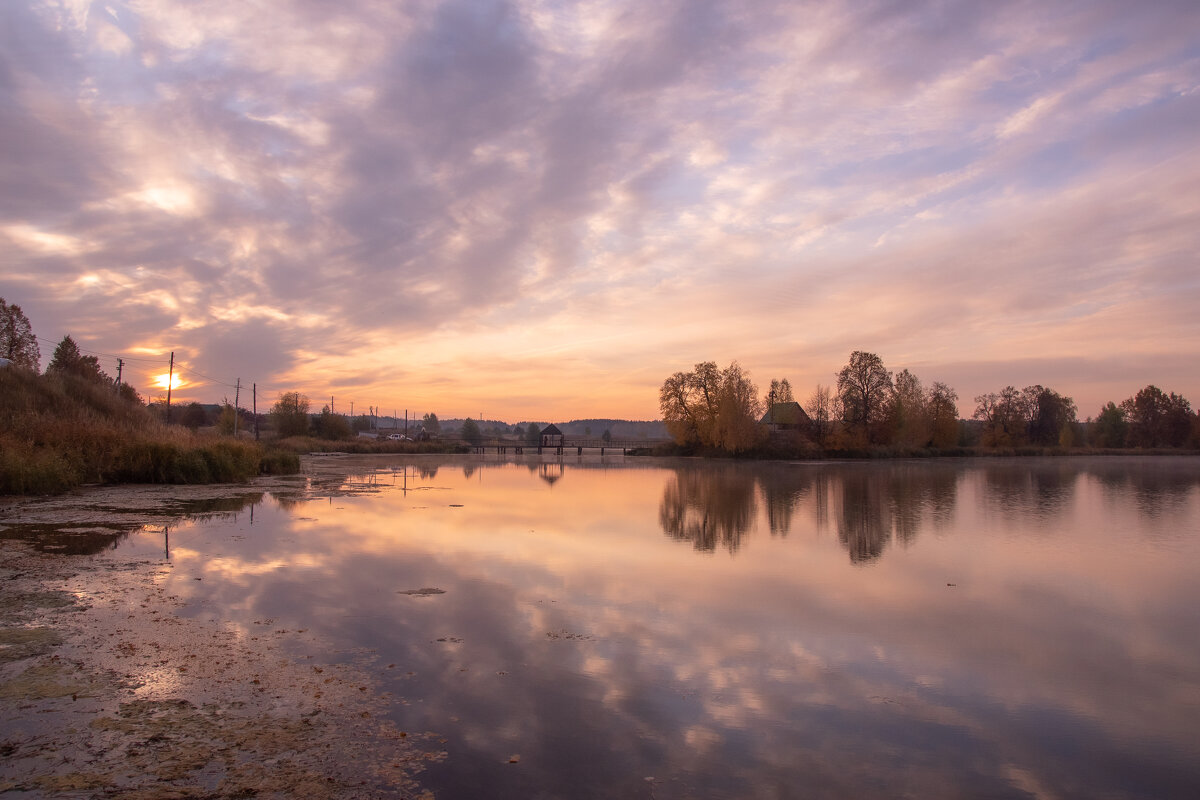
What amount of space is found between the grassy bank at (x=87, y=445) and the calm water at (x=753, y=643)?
5.59m

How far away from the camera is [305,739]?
13.4ft

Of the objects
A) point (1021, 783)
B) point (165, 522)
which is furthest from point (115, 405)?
point (1021, 783)

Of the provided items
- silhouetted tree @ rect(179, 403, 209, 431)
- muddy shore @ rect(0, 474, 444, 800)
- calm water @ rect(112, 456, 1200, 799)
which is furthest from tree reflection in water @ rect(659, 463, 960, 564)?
silhouetted tree @ rect(179, 403, 209, 431)

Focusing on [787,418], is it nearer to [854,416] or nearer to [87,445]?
[854,416]

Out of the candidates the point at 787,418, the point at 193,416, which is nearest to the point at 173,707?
the point at 787,418

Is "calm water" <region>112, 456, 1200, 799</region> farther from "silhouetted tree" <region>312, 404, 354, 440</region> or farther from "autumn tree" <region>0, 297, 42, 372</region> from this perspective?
"silhouetted tree" <region>312, 404, 354, 440</region>

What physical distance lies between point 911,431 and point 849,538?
5488 centimetres

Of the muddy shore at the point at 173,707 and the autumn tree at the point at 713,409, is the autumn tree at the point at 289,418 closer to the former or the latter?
the autumn tree at the point at 713,409

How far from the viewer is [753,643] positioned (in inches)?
257

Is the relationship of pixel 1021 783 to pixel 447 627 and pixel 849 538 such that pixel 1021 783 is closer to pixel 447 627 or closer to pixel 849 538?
pixel 447 627

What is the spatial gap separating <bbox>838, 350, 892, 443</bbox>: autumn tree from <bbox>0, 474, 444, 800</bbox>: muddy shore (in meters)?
58.5

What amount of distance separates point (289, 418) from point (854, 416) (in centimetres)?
5044

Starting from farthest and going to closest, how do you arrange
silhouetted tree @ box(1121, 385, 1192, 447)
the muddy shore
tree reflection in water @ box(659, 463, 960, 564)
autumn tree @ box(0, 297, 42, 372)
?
1. silhouetted tree @ box(1121, 385, 1192, 447)
2. autumn tree @ box(0, 297, 42, 372)
3. tree reflection in water @ box(659, 463, 960, 564)
4. the muddy shore

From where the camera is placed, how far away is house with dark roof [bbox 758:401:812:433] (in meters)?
63.3
